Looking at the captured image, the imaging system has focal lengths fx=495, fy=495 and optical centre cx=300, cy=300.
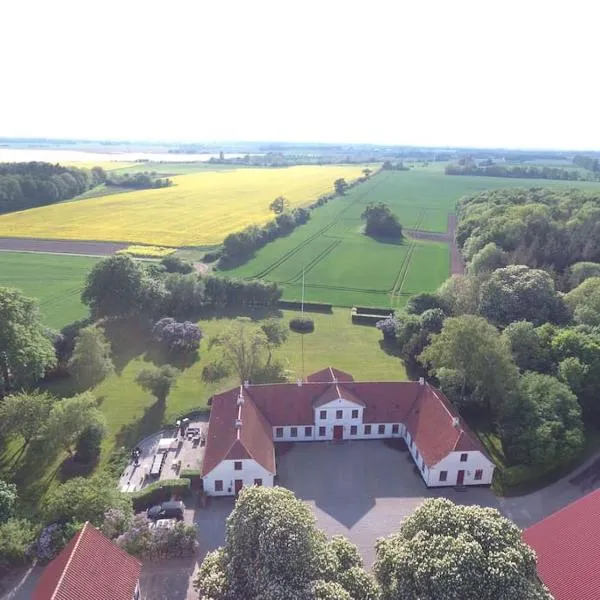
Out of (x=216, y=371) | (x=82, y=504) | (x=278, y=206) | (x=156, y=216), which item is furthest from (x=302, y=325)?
(x=278, y=206)

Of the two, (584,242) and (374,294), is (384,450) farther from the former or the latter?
(584,242)

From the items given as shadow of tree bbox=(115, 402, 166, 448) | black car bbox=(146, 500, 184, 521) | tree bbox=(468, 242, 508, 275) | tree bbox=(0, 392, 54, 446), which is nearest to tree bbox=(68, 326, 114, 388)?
shadow of tree bbox=(115, 402, 166, 448)

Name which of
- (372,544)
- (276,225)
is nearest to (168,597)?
(372,544)

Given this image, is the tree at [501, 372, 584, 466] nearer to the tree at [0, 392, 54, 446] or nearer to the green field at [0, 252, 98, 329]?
the tree at [0, 392, 54, 446]

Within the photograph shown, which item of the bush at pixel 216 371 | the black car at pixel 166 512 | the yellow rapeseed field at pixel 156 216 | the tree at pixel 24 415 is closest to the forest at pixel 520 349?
the bush at pixel 216 371

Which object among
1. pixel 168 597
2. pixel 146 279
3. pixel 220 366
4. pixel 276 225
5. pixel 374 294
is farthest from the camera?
pixel 276 225

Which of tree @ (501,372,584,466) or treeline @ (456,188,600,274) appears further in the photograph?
treeline @ (456,188,600,274)
